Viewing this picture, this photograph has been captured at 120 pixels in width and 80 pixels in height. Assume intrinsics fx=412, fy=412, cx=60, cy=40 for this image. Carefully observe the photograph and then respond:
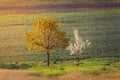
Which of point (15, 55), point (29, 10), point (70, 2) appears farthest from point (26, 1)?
point (15, 55)

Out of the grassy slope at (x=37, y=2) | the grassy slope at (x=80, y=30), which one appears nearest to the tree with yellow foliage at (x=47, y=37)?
the grassy slope at (x=80, y=30)

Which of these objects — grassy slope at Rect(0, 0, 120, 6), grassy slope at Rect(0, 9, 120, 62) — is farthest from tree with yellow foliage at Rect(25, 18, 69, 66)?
grassy slope at Rect(0, 0, 120, 6)

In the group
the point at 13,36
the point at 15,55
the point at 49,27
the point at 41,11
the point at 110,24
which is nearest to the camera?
the point at 49,27

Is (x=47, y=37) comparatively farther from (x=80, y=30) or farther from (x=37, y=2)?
(x=37, y=2)

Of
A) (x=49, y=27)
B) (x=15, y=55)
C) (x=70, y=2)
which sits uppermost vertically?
(x=70, y=2)

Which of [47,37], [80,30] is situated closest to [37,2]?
[80,30]

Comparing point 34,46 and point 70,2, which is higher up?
point 70,2

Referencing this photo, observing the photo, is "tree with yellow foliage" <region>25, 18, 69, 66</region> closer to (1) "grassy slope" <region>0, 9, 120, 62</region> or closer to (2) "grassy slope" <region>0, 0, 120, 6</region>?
(1) "grassy slope" <region>0, 9, 120, 62</region>

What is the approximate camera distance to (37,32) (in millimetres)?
40094

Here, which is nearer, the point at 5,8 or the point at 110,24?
the point at 110,24

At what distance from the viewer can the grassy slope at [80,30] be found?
145ft

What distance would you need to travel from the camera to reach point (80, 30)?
51.1 meters

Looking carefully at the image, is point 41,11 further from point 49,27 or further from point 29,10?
point 49,27

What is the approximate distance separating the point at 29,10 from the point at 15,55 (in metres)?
16.7
